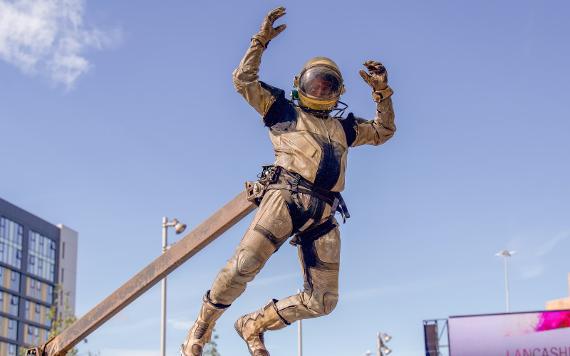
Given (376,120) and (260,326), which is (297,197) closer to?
(260,326)

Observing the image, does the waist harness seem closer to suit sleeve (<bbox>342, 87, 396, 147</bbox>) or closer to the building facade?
suit sleeve (<bbox>342, 87, 396, 147</bbox>)

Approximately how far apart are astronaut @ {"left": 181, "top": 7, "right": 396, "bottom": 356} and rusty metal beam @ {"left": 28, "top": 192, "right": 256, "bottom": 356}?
38 centimetres

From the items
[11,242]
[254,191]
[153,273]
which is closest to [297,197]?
[254,191]

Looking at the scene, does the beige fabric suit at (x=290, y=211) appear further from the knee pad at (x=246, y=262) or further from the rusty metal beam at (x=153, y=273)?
the rusty metal beam at (x=153, y=273)

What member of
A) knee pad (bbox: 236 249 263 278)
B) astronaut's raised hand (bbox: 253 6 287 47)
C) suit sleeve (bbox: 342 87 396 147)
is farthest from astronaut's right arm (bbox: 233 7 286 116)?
knee pad (bbox: 236 249 263 278)

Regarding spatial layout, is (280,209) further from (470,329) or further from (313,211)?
(470,329)

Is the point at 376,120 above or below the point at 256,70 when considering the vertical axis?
below

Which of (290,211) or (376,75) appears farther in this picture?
(376,75)

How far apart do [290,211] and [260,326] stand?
102 centimetres

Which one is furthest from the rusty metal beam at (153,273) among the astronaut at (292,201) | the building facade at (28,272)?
the building facade at (28,272)

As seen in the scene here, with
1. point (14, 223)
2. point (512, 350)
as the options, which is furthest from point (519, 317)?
point (14, 223)

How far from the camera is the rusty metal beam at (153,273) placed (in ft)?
25.6

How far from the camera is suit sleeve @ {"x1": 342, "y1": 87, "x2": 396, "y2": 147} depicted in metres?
8.02

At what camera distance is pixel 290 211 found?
738 centimetres
